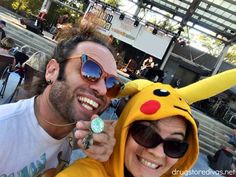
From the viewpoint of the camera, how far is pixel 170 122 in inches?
71.5

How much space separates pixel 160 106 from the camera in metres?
1.76

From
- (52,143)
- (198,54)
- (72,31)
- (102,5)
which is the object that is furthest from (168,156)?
(198,54)

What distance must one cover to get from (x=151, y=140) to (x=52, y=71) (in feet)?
2.25

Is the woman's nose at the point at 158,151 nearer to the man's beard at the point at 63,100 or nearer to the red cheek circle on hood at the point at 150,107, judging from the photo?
the red cheek circle on hood at the point at 150,107

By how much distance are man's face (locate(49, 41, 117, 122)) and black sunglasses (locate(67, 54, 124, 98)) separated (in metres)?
0.02

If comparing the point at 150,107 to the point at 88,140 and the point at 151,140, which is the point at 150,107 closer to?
the point at 151,140

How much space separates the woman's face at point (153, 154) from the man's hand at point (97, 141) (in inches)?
9.1

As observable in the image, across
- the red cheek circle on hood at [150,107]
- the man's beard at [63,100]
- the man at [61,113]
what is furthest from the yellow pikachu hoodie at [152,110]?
the man's beard at [63,100]

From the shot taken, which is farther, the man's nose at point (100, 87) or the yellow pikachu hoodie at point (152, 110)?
the man's nose at point (100, 87)

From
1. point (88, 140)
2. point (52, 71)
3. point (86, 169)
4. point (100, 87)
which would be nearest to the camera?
point (88, 140)

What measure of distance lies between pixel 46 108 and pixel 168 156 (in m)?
0.68

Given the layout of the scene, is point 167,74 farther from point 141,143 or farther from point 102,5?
point 141,143

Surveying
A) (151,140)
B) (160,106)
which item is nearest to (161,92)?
(160,106)

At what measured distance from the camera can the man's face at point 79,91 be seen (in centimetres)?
170
